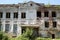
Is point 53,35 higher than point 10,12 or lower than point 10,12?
lower

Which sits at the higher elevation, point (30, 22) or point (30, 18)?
point (30, 18)

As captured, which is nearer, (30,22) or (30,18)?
(30,22)

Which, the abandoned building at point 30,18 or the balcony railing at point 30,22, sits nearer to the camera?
the abandoned building at point 30,18

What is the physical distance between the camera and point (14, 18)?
40.5 m

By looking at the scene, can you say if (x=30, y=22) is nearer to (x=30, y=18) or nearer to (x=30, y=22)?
(x=30, y=22)

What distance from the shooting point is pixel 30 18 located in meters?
40.2

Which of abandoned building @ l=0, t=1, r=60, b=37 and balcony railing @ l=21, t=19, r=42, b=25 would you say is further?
balcony railing @ l=21, t=19, r=42, b=25

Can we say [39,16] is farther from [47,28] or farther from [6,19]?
[6,19]

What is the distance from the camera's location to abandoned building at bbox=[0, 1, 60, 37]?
39.7 m

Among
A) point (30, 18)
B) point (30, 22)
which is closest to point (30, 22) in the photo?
point (30, 22)

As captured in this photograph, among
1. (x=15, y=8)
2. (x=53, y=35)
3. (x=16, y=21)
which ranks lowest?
(x=53, y=35)

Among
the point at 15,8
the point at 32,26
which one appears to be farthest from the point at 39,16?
the point at 15,8

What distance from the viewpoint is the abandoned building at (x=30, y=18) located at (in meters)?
39.7

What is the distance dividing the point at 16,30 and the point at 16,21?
1765 millimetres
